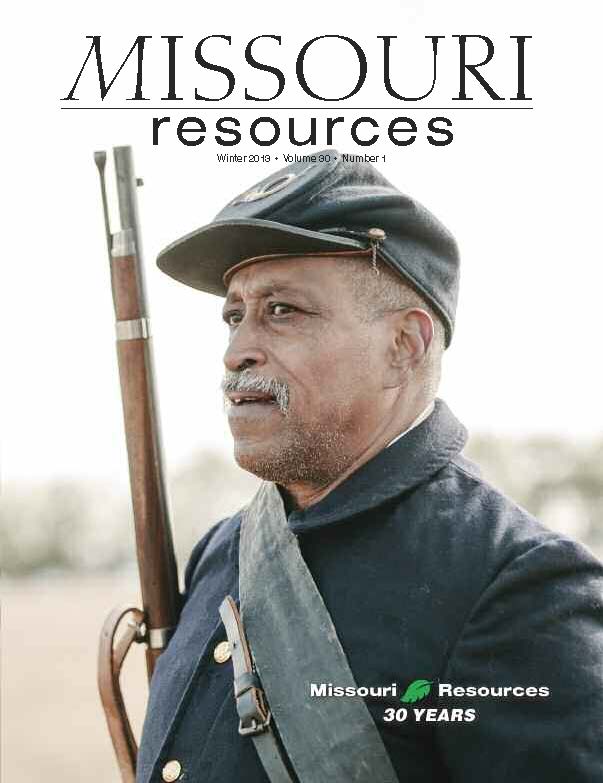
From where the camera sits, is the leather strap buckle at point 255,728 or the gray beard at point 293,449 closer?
the leather strap buckle at point 255,728

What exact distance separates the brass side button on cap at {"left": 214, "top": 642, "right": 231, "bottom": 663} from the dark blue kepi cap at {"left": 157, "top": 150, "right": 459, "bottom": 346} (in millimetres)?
1141

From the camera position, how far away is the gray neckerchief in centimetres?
267

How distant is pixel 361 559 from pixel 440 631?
0.33 meters

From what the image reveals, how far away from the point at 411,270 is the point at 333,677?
1.17m

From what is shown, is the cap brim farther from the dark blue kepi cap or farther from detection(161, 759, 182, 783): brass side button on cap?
detection(161, 759, 182, 783): brass side button on cap

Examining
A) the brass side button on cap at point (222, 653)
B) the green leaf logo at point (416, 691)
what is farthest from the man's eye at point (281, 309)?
the green leaf logo at point (416, 691)

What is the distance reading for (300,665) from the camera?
2824 millimetres

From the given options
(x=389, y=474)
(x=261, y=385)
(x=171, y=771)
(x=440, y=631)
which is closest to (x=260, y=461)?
(x=261, y=385)

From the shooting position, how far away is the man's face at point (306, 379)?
307cm

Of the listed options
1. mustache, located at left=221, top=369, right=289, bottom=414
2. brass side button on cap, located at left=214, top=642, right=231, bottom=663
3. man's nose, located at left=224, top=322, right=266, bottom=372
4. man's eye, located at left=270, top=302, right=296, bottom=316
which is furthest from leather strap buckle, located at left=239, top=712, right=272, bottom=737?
man's eye, located at left=270, top=302, right=296, bottom=316

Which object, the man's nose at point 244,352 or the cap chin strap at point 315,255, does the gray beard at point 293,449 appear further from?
the cap chin strap at point 315,255

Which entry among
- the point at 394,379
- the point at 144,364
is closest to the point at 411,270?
the point at 394,379

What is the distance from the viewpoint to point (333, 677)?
9.07ft

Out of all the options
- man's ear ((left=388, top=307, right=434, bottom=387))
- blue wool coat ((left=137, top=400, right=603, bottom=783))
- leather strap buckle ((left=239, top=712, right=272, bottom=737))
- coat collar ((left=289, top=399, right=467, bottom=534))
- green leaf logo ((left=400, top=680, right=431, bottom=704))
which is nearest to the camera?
blue wool coat ((left=137, top=400, right=603, bottom=783))
